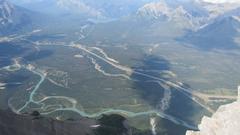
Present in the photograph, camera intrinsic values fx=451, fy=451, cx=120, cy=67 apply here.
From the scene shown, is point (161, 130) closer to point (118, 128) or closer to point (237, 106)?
point (118, 128)

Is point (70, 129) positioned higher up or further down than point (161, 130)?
higher up

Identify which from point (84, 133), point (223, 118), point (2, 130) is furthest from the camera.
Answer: point (84, 133)

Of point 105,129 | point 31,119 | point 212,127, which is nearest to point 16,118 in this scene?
point 31,119

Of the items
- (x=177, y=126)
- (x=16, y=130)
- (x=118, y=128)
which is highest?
(x=16, y=130)

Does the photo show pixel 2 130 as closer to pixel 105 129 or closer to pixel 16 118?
pixel 16 118

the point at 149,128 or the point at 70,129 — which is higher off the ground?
the point at 70,129

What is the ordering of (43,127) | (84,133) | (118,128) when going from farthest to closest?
(118,128) < (84,133) < (43,127)

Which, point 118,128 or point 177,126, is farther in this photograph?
point 177,126

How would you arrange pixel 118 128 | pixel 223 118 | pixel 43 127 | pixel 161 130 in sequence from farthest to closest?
pixel 161 130, pixel 118 128, pixel 43 127, pixel 223 118

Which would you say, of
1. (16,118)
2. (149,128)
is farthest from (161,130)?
(16,118)
